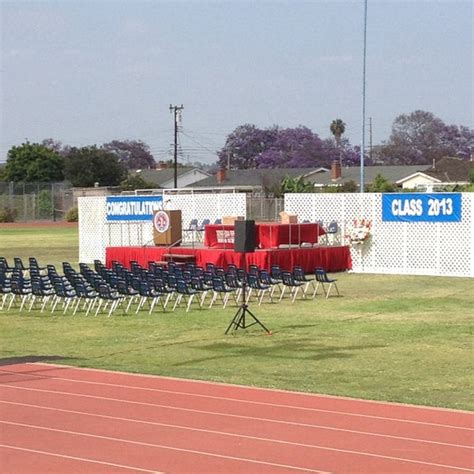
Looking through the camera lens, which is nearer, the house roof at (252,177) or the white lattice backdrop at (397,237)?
the white lattice backdrop at (397,237)

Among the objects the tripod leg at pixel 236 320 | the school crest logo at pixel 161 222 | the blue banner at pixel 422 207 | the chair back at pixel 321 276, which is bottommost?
the tripod leg at pixel 236 320

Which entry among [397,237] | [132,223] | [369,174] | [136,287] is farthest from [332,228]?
[369,174]

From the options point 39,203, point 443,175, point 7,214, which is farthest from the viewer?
point 443,175

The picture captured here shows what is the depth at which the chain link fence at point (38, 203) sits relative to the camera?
83.9m

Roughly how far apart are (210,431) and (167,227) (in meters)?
23.7

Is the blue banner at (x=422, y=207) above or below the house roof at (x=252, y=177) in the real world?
below

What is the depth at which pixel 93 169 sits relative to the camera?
9875 centimetres

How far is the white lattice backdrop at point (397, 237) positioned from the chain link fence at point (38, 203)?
50.2 meters

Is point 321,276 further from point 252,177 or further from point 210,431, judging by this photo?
point 252,177

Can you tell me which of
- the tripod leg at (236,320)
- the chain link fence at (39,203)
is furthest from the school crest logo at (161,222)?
A: the chain link fence at (39,203)

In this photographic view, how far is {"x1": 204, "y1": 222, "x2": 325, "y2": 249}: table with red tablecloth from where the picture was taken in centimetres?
3331

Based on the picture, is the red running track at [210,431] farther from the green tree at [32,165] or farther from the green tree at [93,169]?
the green tree at [32,165]

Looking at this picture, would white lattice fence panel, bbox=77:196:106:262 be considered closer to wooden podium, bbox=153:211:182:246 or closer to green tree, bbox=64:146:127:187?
wooden podium, bbox=153:211:182:246

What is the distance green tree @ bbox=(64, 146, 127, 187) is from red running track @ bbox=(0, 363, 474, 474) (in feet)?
276
